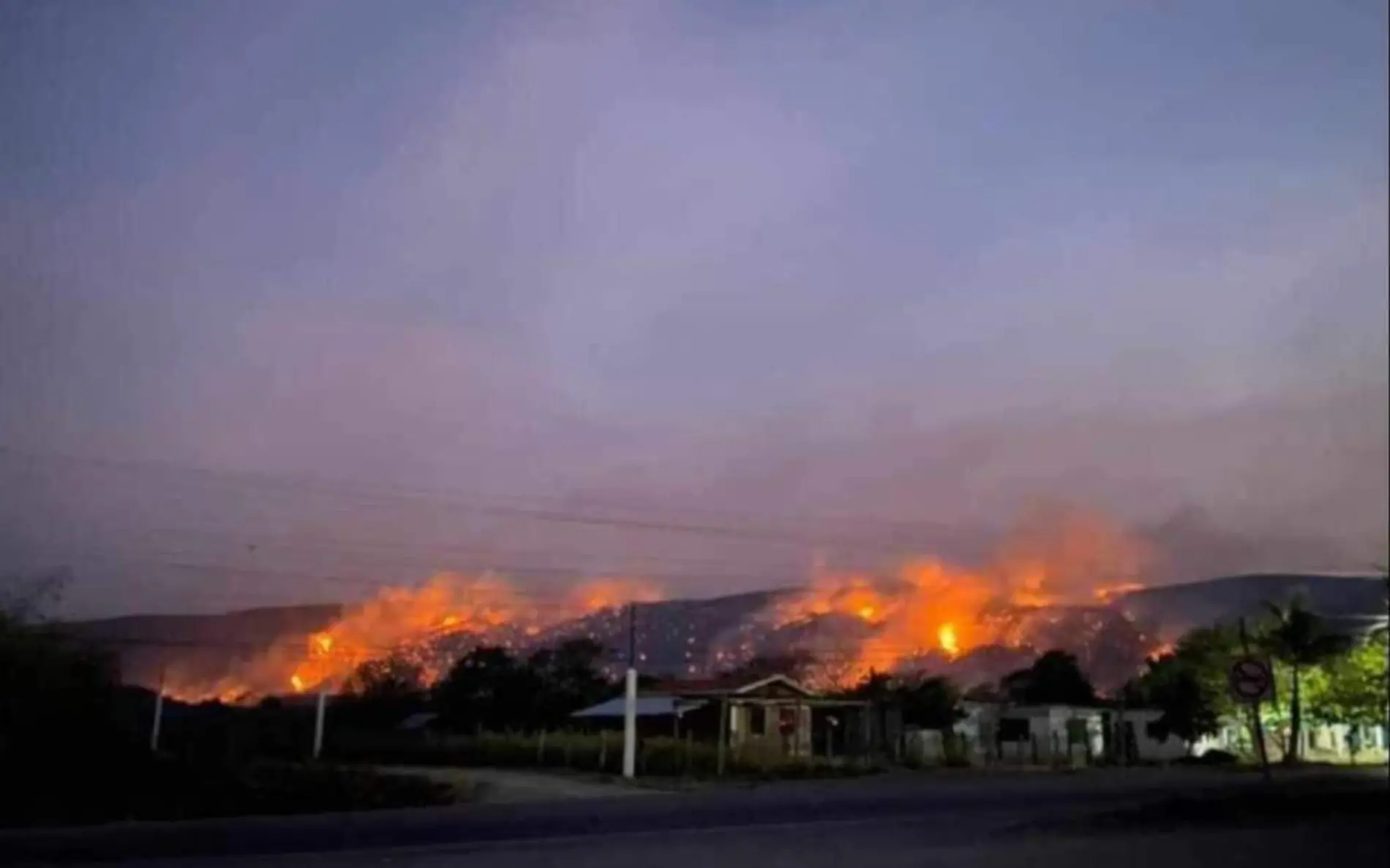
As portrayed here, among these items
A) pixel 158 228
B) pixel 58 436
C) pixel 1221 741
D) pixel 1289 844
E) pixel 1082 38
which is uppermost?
pixel 1082 38

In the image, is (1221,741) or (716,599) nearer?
(716,599)

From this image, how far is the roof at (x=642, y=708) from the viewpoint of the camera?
2.46 metres

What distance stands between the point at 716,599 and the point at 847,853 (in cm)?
56

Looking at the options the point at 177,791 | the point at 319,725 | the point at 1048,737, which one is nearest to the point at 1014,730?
the point at 1048,737

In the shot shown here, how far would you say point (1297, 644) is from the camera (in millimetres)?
3283

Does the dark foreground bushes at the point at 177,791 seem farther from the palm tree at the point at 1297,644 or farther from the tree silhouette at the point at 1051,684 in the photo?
the palm tree at the point at 1297,644

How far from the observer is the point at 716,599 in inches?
105

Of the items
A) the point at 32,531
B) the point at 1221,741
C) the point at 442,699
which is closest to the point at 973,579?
the point at 1221,741

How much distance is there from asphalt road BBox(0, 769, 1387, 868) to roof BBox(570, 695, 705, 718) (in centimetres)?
16

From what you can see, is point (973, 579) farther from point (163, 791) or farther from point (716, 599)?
point (163, 791)

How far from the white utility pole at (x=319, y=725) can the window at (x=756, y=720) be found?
81 centimetres

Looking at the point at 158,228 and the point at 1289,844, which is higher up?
the point at 158,228

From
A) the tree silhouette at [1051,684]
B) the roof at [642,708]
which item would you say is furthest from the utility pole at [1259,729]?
the roof at [642,708]

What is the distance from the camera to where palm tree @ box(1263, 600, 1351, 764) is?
3.24m
